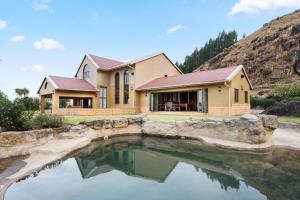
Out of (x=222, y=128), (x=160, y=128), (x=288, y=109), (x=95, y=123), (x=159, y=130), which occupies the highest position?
(x=288, y=109)

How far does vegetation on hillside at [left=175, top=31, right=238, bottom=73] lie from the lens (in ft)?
232

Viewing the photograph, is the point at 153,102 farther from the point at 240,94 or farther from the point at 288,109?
the point at 288,109

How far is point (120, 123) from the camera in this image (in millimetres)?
12977

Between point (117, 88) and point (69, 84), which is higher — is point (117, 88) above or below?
below

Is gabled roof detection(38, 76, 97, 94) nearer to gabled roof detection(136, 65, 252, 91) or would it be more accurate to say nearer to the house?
the house

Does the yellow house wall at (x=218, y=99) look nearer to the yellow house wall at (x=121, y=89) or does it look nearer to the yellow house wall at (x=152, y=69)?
the yellow house wall at (x=152, y=69)

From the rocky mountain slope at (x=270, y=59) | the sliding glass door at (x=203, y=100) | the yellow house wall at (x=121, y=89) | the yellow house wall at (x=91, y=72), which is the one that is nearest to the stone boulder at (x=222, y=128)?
the sliding glass door at (x=203, y=100)

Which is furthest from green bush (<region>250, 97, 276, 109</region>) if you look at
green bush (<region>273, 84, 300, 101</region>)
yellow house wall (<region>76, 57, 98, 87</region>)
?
→ yellow house wall (<region>76, 57, 98, 87</region>)

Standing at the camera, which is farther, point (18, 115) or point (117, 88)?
point (117, 88)

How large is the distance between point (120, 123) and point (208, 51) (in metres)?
68.5

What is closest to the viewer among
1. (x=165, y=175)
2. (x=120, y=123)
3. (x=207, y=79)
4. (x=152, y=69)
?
(x=165, y=175)

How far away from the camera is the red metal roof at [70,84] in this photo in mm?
19922

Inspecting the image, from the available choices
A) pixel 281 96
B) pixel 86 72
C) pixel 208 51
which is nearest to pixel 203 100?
pixel 86 72

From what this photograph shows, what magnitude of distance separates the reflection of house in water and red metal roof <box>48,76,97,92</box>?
12.0 metres
